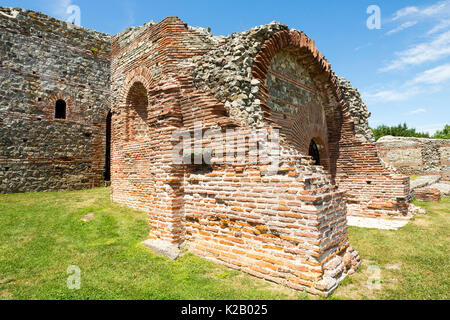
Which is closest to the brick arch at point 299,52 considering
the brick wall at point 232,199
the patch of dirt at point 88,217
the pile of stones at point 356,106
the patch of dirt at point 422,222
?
the pile of stones at point 356,106

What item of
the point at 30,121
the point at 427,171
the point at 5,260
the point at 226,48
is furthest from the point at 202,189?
the point at 427,171

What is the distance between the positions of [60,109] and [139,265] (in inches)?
372

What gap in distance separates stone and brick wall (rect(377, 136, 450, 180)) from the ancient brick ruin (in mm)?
13665

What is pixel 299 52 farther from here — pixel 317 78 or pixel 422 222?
pixel 422 222

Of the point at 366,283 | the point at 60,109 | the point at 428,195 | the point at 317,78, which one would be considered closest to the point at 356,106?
the point at 317,78

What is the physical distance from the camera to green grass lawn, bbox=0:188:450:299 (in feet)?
11.0

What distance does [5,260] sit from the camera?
14.0 feet

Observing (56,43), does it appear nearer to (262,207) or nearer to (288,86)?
(288,86)

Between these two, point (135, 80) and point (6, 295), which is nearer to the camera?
point (6, 295)

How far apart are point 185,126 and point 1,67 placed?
881 centimetres

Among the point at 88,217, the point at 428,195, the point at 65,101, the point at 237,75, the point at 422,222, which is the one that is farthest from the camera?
the point at 65,101

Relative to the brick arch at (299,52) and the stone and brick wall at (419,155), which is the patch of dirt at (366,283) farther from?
the stone and brick wall at (419,155)

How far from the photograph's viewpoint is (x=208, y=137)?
455cm

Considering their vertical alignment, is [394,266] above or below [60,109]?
below
